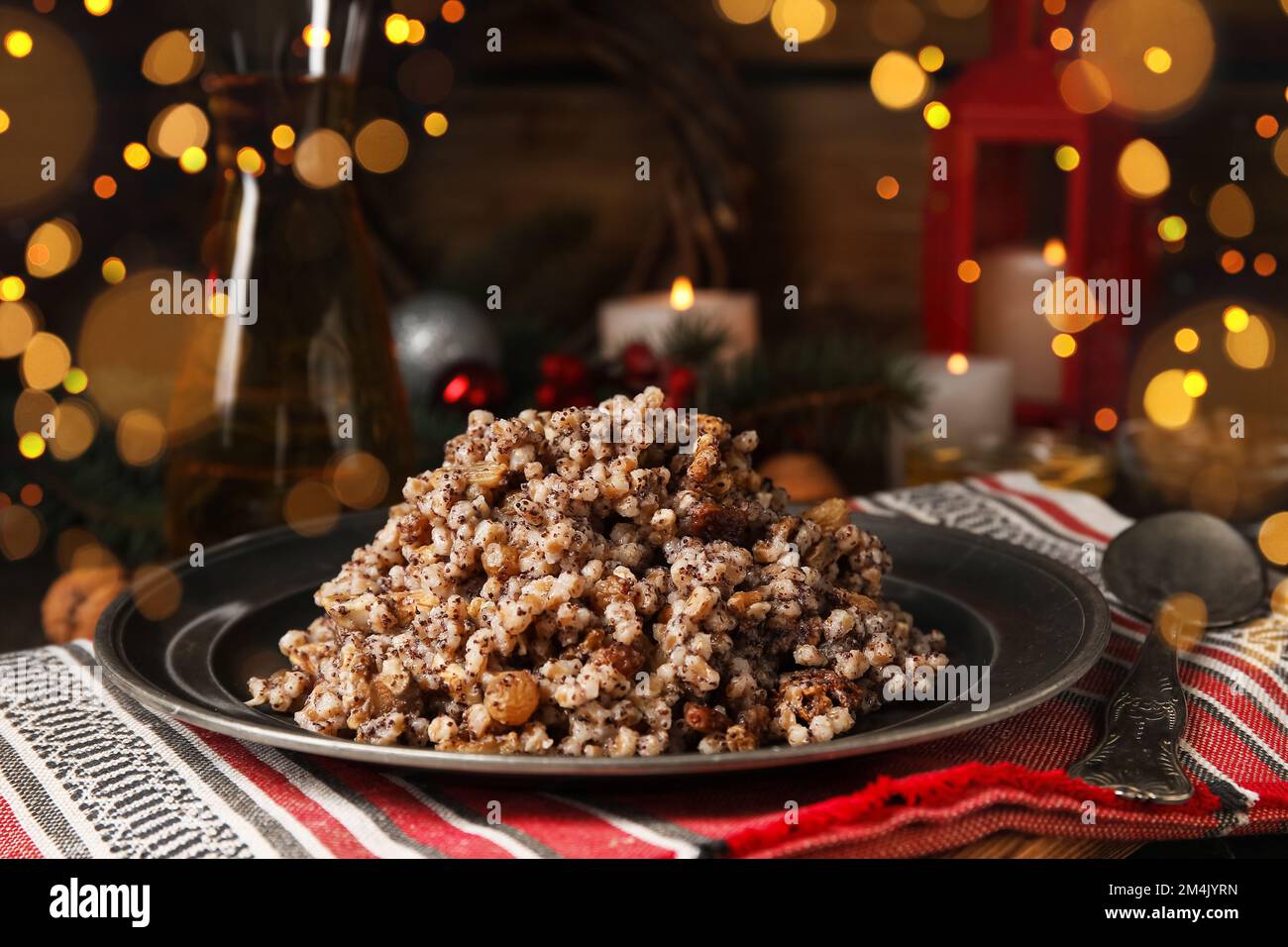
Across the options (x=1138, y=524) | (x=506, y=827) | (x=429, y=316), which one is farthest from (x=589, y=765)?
(x=429, y=316)

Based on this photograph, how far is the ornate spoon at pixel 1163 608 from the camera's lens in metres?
0.83

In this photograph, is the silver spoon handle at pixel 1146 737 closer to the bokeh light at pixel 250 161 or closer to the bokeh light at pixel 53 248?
the bokeh light at pixel 250 161

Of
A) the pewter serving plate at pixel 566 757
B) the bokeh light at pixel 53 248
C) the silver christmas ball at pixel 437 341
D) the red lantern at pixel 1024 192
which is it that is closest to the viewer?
the pewter serving plate at pixel 566 757

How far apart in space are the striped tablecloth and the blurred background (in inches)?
14.1

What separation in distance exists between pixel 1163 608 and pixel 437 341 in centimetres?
99

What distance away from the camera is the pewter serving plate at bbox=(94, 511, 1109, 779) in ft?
2.36

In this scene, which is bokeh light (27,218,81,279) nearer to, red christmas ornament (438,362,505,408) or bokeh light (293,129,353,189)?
red christmas ornament (438,362,505,408)

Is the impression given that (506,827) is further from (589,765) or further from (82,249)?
(82,249)

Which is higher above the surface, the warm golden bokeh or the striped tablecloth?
the warm golden bokeh

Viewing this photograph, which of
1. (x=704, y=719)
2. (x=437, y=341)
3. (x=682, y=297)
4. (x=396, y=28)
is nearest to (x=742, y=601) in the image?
(x=704, y=719)

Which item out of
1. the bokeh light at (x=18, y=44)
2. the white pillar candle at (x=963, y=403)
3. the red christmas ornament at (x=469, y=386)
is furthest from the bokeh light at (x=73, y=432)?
Answer: the white pillar candle at (x=963, y=403)

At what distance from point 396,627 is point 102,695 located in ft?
0.78

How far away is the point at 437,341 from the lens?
1789 mm

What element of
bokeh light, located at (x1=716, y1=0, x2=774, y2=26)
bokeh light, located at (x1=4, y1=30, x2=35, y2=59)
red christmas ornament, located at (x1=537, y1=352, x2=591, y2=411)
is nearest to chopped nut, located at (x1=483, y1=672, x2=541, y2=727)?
red christmas ornament, located at (x1=537, y1=352, x2=591, y2=411)
